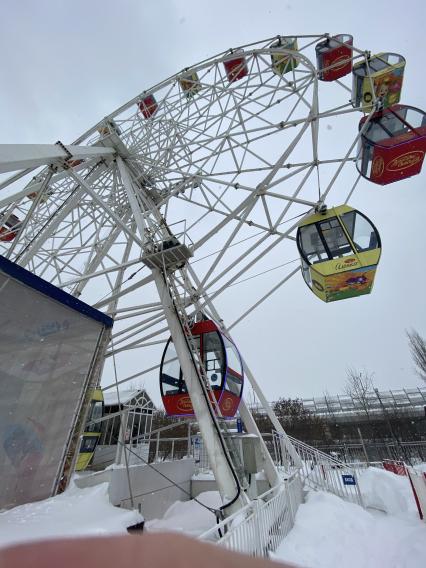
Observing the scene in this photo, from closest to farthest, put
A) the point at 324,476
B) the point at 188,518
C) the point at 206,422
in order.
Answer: the point at 206,422, the point at 188,518, the point at 324,476

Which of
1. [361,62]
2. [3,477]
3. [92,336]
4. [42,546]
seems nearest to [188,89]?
[361,62]

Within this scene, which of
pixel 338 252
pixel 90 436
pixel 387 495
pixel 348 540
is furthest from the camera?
pixel 90 436

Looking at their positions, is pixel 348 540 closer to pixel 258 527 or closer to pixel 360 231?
pixel 258 527

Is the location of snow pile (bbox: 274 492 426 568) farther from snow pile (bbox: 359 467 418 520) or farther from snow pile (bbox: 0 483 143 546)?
snow pile (bbox: 0 483 143 546)

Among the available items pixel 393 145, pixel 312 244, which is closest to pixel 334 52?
pixel 393 145

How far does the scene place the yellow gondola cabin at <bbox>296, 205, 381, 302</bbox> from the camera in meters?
7.26

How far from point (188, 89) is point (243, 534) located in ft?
43.5

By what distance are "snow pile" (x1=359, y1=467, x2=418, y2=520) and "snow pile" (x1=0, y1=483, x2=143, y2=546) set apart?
29.2 ft

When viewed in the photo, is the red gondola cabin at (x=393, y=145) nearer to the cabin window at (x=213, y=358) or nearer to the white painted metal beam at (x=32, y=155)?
the cabin window at (x=213, y=358)

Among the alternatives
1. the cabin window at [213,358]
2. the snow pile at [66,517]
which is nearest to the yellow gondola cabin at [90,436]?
the cabin window at [213,358]

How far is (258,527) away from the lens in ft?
14.7

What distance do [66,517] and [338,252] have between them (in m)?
7.51

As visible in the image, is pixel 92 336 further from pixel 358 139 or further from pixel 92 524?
pixel 358 139

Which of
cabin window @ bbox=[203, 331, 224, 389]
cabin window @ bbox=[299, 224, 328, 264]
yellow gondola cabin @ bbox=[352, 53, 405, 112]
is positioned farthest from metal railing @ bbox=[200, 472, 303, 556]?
yellow gondola cabin @ bbox=[352, 53, 405, 112]
